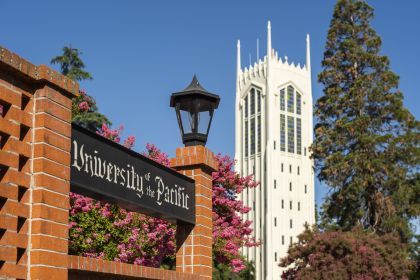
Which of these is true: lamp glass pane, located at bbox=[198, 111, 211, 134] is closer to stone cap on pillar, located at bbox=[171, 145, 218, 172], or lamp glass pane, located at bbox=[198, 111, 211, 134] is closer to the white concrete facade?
stone cap on pillar, located at bbox=[171, 145, 218, 172]

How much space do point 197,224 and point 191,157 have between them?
69cm

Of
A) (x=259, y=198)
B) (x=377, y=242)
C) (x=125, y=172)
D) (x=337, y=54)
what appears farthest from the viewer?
(x=259, y=198)

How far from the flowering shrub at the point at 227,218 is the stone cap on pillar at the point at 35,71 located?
1760cm

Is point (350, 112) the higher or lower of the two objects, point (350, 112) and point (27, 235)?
the higher

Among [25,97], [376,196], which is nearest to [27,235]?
[25,97]

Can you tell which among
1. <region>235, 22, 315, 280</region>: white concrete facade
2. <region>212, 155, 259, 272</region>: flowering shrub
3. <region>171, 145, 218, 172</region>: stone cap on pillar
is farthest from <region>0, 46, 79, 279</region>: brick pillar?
<region>235, 22, 315, 280</region>: white concrete facade

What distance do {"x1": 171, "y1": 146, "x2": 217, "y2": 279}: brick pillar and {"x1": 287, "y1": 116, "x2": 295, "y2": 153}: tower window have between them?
3612 inches

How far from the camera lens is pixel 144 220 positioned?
1869 centimetres

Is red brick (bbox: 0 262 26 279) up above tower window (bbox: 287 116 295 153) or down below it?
below

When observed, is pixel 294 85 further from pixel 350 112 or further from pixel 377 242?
pixel 377 242

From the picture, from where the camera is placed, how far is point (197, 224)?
297 inches

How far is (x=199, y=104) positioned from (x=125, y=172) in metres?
1.74

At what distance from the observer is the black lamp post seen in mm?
7707

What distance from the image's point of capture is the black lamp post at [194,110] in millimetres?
7707
